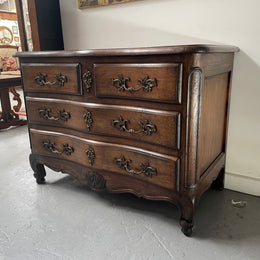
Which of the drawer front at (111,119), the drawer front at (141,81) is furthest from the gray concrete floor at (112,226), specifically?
the drawer front at (141,81)

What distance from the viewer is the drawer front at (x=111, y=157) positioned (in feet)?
4.25

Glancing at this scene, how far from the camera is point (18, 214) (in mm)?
1560

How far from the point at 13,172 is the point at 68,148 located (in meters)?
0.76

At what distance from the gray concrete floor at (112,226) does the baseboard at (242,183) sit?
4 cm

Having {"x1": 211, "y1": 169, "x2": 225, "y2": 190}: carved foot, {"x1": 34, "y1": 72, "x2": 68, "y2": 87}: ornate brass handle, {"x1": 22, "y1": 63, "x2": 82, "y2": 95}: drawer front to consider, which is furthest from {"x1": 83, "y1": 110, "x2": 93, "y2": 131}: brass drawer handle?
{"x1": 211, "y1": 169, "x2": 225, "y2": 190}: carved foot

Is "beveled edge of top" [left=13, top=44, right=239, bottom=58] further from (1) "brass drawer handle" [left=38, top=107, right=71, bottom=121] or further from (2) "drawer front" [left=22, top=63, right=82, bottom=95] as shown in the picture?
(1) "brass drawer handle" [left=38, top=107, right=71, bottom=121]

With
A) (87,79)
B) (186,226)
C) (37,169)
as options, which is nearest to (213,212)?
(186,226)

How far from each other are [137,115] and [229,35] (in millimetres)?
768

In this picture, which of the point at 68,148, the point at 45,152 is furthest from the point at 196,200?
the point at 45,152

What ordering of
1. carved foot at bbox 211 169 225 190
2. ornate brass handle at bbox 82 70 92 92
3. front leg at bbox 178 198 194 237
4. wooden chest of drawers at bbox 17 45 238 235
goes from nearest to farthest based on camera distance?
wooden chest of drawers at bbox 17 45 238 235 → front leg at bbox 178 198 194 237 → ornate brass handle at bbox 82 70 92 92 → carved foot at bbox 211 169 225 190

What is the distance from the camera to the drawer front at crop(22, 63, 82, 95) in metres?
1.45

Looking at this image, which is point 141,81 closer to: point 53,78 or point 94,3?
point 53,78

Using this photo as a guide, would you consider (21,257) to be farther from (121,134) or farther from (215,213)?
(215,213)

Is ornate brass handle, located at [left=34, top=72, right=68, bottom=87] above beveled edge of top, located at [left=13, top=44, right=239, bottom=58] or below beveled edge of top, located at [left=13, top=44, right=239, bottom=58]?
below
